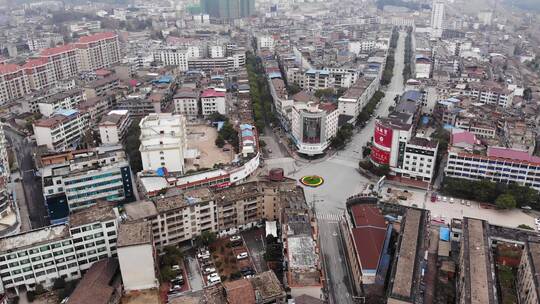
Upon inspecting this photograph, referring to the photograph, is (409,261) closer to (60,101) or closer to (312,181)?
(312,181)

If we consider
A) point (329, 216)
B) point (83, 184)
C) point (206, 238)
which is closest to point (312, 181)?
point (329, 216)

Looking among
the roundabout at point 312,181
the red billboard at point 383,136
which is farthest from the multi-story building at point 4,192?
the red billboard at point 383,136

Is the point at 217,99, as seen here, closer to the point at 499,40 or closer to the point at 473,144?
the point at 473,144

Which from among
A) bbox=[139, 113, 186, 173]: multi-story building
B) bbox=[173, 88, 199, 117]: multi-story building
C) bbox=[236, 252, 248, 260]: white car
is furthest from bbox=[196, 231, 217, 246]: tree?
bbox=[173, 88, 199, 117]: multi-story building

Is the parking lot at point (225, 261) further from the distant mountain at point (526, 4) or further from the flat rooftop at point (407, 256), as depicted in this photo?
the distant mountain at point (526, 4)

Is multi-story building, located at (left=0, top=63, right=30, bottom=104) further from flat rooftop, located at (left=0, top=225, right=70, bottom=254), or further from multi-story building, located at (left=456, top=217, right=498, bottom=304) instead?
multi-story building, located at (left=456, top=217, right=498, bottom=304)

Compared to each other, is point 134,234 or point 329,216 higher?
point 134,234
